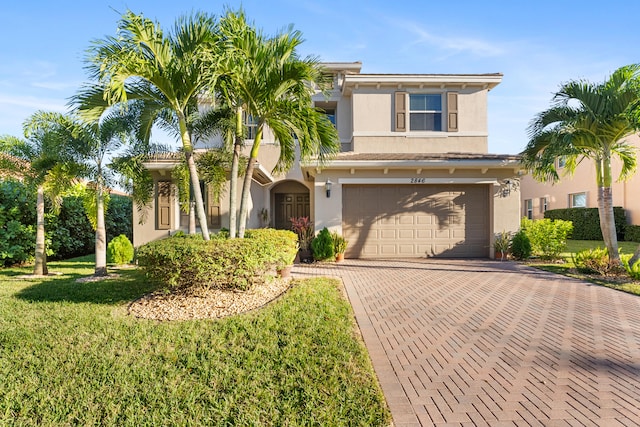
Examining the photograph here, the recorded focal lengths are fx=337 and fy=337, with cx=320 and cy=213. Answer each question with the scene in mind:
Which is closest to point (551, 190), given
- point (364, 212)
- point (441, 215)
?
point (441, 215)

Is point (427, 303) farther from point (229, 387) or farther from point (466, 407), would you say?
point (229, 387)

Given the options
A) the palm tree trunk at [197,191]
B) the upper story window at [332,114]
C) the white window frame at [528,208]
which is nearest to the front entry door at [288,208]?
the upper story window at [332,114]

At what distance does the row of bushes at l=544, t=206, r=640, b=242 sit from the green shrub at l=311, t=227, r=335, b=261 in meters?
16.6

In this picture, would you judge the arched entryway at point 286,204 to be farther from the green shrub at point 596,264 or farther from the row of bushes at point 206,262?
the green shrub at point 596,264

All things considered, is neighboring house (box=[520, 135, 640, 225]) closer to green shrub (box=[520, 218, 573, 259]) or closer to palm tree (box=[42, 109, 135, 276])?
green shrub (box=[520, 218, 573, 259])

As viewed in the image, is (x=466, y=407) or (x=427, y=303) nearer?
(x=466, y=407)

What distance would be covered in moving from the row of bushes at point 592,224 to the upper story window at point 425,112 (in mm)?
12224

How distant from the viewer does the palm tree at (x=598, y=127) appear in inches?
340

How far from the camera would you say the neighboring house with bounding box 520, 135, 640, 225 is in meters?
18.0

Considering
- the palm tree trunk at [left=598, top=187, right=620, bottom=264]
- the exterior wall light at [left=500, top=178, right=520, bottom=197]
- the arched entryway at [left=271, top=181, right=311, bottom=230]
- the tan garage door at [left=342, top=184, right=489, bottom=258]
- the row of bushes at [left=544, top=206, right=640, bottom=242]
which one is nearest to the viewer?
the palm tree trunk at [left=598, top=187, right=620, bottom=264]

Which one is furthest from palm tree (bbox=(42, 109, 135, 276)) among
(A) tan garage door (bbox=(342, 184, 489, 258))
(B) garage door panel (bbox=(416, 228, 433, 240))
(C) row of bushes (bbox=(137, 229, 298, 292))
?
(B) garage door panel (bbox=(416, 228, 433, 240))

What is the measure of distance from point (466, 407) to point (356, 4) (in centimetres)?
938

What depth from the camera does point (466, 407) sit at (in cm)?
307

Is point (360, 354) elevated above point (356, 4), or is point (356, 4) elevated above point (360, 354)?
point (356, 4)
